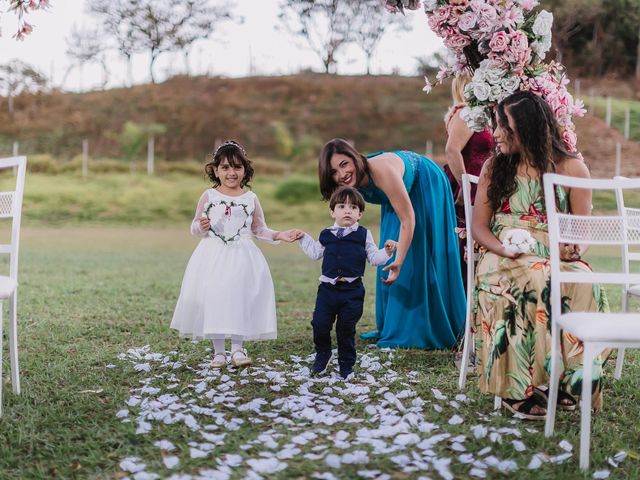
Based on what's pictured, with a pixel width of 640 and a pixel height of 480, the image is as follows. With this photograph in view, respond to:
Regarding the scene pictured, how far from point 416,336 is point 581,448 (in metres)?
2.24

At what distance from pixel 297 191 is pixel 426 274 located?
19.3m

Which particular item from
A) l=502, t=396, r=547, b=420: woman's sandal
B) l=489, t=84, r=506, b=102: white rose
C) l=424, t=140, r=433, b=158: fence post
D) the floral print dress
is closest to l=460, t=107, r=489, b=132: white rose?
l=489, t=84, r=506, b=102: white rose

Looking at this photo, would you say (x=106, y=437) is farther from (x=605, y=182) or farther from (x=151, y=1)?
A: (x=151, y=1)

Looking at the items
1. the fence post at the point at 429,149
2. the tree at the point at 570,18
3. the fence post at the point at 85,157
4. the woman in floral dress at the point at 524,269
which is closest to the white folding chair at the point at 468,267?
the woman in floral dress at the point at 524,269

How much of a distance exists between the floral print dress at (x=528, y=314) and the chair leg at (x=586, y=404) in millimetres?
525

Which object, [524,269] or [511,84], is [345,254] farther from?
[511,84]

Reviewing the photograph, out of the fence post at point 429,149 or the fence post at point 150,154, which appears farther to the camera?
the fence post at point 429,149

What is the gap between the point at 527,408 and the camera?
3.88m

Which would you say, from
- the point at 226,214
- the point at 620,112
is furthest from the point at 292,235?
the point at 620,112

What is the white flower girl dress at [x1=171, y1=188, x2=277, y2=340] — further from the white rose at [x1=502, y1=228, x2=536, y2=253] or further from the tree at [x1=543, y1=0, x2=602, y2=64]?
the tree at [x1=543, y1=0, x2=602, y2=64]

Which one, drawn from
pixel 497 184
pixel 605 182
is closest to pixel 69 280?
pixel 497 184

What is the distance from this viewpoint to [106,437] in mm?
3617

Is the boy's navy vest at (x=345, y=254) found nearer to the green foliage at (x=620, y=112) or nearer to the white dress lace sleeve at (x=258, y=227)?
the white dress lace sleeve at (x=258, y=227)

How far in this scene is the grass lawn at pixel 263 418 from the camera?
10.7ft
